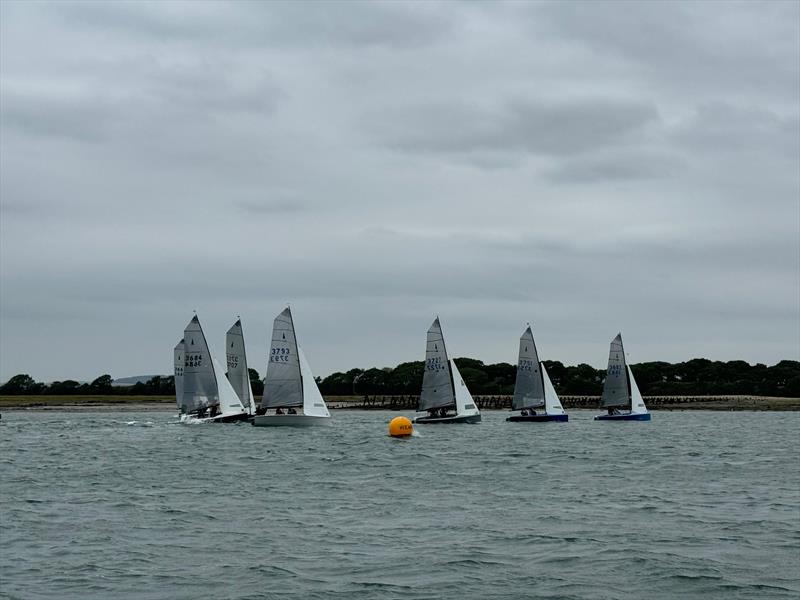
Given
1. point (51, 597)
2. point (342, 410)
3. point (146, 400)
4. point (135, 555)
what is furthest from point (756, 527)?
point (146, 400)

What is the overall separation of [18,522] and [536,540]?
13732mm

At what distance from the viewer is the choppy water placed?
21609 mm

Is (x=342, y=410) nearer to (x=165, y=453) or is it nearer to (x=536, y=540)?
(x=165, y=453)

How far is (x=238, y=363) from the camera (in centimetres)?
9494

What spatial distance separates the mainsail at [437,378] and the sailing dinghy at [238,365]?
605 inches

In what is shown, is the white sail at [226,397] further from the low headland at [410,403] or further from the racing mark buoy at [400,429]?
the low headland at [410,403]

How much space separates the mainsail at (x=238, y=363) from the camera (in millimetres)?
94125

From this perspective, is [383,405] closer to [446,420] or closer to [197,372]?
[197,372]

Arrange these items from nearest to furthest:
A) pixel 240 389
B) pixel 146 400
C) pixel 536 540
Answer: pixel 536 540
pixel 240 389
pixel 146 400

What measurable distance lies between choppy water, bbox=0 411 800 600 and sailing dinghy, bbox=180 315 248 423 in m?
32.6

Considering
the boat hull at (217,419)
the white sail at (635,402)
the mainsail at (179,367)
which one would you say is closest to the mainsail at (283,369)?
the boat hull at (217,419)

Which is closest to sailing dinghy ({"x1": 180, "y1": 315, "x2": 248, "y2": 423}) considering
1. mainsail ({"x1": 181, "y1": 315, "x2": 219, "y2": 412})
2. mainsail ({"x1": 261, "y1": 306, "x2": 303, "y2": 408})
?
mainsail ({"x1": 181, "y1": 315, "x2": 219, "y2": 412})

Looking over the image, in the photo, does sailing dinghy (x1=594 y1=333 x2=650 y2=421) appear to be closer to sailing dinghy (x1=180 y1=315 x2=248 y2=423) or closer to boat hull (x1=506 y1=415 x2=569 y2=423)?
boat hull (x1=506 y1=415 x2=569 y2=423)

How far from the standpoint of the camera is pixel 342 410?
486 ft
